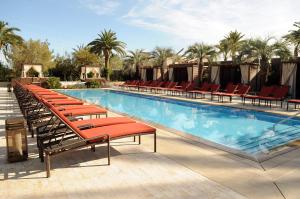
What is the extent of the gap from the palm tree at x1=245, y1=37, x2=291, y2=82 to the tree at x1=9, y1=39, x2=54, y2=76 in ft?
91.0

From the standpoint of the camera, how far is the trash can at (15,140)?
4.17 m

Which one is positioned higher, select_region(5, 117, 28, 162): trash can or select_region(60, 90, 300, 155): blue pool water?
select_region(5, 117, 28, 162): trash can

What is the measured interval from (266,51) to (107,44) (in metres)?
20.8

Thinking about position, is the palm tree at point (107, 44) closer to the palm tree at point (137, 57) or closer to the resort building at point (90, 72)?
the palm tree at point (137, 57)

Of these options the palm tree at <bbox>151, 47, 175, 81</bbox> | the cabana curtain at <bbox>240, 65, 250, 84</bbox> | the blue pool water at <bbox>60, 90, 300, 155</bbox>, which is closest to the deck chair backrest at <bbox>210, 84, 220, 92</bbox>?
the blue pool water at <bbox>60, 90, 300, 155</bbox>

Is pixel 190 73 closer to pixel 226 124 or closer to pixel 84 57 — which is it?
pixel 226 124

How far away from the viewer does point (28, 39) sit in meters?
36.9

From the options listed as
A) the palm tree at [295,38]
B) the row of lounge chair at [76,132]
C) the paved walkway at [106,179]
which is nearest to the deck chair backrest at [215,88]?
the palm tree at [295,38]

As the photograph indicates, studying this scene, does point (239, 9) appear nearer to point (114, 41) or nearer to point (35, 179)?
point (35, 179)

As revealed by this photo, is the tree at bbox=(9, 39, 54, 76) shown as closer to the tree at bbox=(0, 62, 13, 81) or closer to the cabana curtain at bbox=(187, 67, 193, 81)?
the tree at bbox=(0, 62, 13, 81)

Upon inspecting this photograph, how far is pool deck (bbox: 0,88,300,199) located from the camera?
3186mm

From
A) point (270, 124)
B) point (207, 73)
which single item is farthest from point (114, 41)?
point (270, 124)

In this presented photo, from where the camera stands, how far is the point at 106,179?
142 inches

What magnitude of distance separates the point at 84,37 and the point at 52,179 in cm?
3889
